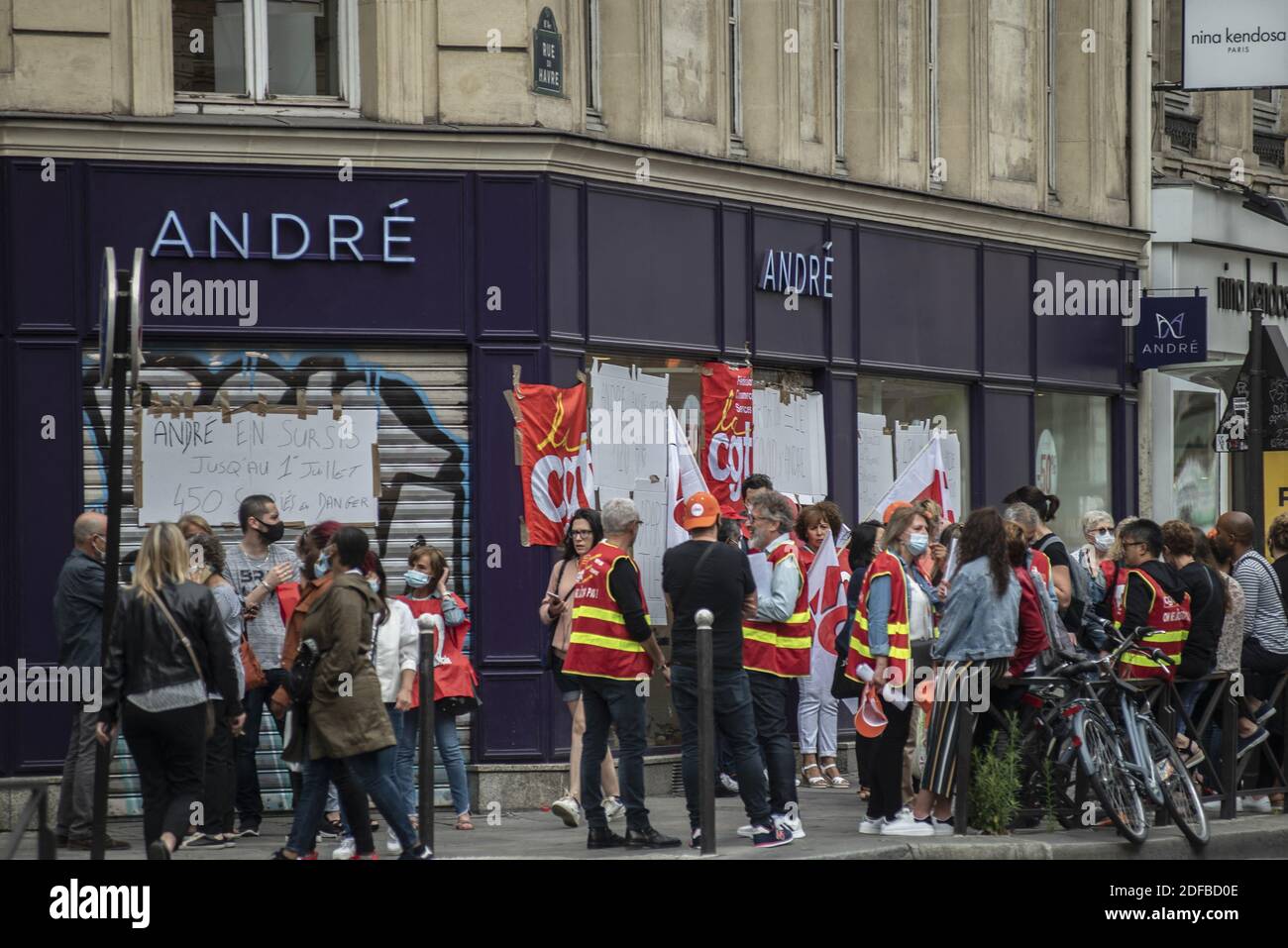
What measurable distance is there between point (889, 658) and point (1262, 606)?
2.96 m

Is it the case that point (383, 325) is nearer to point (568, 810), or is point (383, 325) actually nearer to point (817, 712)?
point (568, 810)

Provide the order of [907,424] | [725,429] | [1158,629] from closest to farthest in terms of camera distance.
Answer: [1158,629] → [725,429] → [907,424]

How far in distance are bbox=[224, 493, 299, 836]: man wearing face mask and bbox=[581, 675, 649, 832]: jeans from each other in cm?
190

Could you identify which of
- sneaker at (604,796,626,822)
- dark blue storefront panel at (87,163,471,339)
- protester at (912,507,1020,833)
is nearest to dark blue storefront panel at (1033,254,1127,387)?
dark blue storefront panel at (87,163,471,339)

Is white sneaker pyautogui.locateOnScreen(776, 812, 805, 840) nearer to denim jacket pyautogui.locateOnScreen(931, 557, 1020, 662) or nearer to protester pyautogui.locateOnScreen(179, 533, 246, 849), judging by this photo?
denim jacket pyautogui.locateOnScreen(931, 557, 1020, 662)

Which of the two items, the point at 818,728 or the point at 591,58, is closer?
the point at 591,58

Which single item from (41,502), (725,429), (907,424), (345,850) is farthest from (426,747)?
(907,424)

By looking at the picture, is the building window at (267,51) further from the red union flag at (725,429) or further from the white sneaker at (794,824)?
the white sneaker at (794,824)

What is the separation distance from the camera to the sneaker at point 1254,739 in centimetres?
1307

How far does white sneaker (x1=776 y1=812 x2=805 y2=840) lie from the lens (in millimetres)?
11531

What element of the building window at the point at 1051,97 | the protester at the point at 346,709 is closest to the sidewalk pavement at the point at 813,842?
the protester at the point at 346,709

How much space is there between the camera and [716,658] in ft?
37.1

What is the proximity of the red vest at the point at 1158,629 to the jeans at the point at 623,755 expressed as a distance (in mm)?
3137

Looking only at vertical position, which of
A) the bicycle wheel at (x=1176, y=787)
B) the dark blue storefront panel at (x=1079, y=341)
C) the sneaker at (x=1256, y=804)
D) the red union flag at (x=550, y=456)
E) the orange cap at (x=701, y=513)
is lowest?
the sneaker at (x=1256, y=804)
